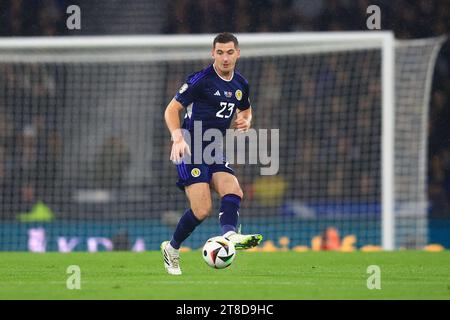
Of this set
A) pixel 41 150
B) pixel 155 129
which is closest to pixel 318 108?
pixel 155 129

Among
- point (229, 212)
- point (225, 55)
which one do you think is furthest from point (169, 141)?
point (229, 212)

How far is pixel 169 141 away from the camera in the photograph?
735 inches

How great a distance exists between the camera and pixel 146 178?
18531 mm

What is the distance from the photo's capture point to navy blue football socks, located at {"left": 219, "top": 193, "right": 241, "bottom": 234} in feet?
28.7

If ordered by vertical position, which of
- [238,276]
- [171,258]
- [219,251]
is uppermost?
[219,251]

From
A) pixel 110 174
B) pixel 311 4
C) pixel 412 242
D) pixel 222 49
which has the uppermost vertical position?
pixel 311 4

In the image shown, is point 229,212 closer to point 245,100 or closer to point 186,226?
point 186,226

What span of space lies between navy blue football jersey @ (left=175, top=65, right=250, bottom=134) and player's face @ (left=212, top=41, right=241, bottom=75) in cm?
12

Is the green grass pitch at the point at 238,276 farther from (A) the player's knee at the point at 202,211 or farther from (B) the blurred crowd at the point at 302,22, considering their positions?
(B) the blurred crowd at the point at 302,22

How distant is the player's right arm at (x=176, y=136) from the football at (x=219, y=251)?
731 mm

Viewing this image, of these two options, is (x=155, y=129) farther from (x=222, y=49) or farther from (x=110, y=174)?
(x=222, y=49)

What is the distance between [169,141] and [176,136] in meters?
10.2

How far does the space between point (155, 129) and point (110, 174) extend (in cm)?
164
